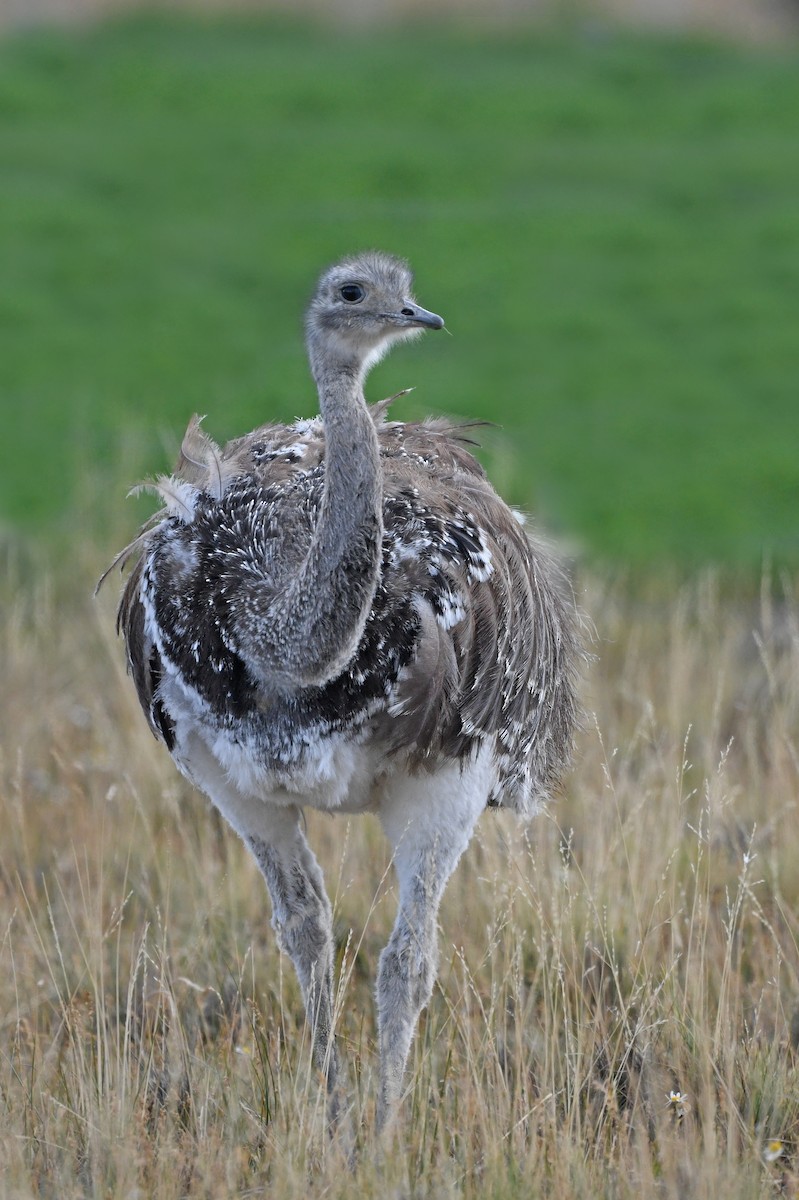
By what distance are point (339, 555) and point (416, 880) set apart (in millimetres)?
959

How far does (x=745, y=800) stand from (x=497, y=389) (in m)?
9.15

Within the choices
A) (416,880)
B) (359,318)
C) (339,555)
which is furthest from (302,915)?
(359,318)

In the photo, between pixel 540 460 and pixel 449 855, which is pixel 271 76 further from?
pixel 449 855

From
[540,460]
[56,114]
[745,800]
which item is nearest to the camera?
[745,800]

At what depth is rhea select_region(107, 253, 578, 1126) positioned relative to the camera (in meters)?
4.07

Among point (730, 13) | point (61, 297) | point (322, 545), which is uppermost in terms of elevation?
point (730, 13)

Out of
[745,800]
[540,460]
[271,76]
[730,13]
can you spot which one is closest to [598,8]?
[730,13]

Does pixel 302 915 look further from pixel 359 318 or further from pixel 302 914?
pixel 359 318

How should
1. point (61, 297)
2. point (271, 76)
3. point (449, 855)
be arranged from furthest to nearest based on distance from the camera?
1. point (271, 76)
2. point (61, 297)
3. point (449, 855)

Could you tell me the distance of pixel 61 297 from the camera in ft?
55.2

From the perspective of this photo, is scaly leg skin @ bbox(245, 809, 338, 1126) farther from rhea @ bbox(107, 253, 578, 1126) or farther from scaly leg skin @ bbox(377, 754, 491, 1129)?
scaly leg skin @ bbox(377, 754, 491, 1129)

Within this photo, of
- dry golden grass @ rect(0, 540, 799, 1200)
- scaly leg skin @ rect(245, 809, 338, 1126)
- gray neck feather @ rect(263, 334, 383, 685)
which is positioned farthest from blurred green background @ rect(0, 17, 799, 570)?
gray neck feather @ rect(263, 334, 383, 685)

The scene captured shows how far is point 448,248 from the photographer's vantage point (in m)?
18.7

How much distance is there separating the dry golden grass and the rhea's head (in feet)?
4.50
